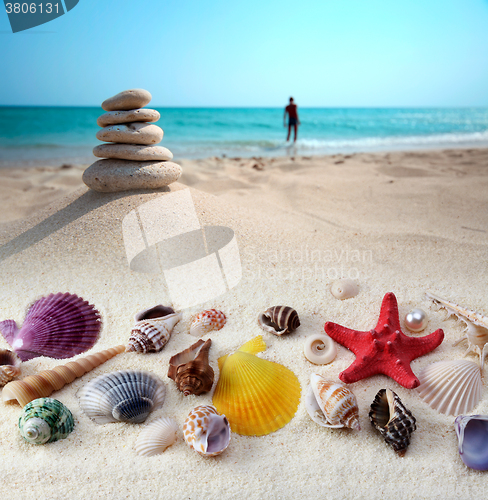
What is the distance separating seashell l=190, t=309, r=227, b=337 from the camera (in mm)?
2322

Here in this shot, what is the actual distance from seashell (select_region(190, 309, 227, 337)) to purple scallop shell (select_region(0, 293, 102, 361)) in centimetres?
67

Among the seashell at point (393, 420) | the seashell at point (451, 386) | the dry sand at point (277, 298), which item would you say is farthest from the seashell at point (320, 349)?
the seashell at point (451, 386)

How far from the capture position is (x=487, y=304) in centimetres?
246

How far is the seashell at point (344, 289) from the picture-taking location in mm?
2555

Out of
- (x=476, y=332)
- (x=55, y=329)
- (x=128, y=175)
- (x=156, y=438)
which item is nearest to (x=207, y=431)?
(x=156, y=438)

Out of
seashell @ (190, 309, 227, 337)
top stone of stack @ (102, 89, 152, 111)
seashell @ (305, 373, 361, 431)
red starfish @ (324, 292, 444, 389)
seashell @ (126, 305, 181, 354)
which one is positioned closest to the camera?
seashell @ (305, 373, 361, 431)

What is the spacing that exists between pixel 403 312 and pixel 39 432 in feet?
7.16

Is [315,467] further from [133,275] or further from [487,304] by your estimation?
[133,275]

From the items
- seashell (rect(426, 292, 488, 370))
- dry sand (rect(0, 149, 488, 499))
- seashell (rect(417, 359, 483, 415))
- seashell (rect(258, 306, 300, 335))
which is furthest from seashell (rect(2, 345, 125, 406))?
seashell (rect(426, 292, 488, 370))

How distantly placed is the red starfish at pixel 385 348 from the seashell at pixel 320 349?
6cm

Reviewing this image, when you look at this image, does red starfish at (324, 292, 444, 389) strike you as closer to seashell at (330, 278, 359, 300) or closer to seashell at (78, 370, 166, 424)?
seashell at (330, 278, 359, 300)

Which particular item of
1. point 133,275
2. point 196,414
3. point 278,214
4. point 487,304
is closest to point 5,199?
point 133,275

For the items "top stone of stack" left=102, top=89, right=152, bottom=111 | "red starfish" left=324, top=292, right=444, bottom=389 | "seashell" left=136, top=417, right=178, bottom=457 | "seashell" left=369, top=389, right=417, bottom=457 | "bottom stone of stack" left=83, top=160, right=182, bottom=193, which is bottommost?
"seashell" left=136, top=417, right=178, bottom=457

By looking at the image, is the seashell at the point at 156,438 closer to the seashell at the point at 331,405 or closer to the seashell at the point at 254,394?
the seashell at the point at 254,394
